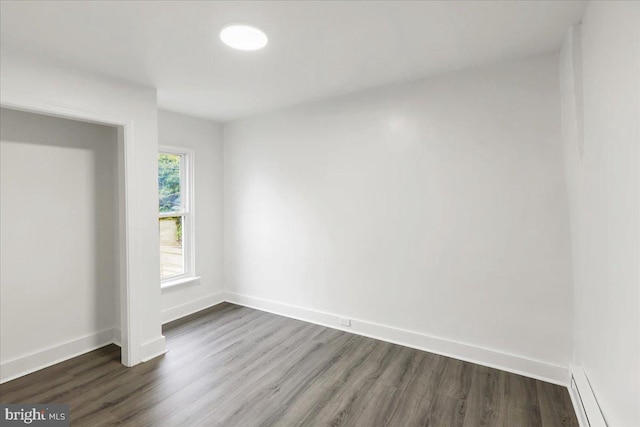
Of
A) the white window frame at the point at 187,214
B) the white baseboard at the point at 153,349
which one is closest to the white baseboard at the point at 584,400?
the white baseboard at the point at 153,349

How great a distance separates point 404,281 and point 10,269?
10.8ft

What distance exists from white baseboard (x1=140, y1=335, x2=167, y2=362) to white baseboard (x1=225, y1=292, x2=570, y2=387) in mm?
1285

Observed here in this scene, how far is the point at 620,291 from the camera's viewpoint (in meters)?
1.37

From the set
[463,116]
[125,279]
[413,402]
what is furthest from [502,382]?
[125,279]

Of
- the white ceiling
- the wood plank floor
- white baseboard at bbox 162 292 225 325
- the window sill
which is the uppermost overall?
the white ceiling

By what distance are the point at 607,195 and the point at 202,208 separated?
12.6 feet

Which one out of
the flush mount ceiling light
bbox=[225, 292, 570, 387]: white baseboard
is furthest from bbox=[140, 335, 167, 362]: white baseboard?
the flush mount ceiling light

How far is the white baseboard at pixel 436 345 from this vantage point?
7.80 feet

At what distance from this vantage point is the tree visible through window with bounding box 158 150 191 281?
12.4 ft

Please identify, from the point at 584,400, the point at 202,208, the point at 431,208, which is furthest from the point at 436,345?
the point at 202,208

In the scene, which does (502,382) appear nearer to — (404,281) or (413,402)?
(413,402)

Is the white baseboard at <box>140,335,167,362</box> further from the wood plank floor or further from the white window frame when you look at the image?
the white window frame

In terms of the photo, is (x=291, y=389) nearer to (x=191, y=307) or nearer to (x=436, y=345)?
(x=436, y=345)

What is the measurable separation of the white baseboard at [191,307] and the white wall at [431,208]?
74 centimetres
